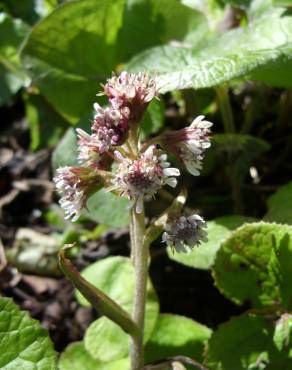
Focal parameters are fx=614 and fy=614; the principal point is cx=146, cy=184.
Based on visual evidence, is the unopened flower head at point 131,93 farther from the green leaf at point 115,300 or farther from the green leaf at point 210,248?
the green leaf at point 115,300

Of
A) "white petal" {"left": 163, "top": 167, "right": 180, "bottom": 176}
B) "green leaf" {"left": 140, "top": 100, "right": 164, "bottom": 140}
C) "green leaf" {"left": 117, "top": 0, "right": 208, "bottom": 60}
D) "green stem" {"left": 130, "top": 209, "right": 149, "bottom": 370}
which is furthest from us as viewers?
"green leaf" {"left": 117, "top": 0, "right": 208, "bottom": 60}

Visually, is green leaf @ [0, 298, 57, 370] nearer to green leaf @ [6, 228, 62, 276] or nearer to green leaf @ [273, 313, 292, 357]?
green leaf @ [273, 313, 292, 357]

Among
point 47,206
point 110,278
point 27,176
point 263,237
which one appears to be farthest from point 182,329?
point 27,176

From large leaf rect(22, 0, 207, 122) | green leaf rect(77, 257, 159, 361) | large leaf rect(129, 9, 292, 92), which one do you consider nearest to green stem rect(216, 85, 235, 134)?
large leaf rect(129, 9, 292, 92)

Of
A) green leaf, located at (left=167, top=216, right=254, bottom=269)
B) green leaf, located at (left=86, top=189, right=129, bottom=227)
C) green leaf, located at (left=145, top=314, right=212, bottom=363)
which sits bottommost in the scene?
green leaf, located at (left=145, top=314, right=212, bottom=363)

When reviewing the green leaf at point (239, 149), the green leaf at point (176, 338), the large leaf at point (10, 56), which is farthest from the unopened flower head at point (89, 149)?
the large leaf at point (10, 56)

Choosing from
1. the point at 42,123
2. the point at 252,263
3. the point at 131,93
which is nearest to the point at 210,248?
the point at 252,263
